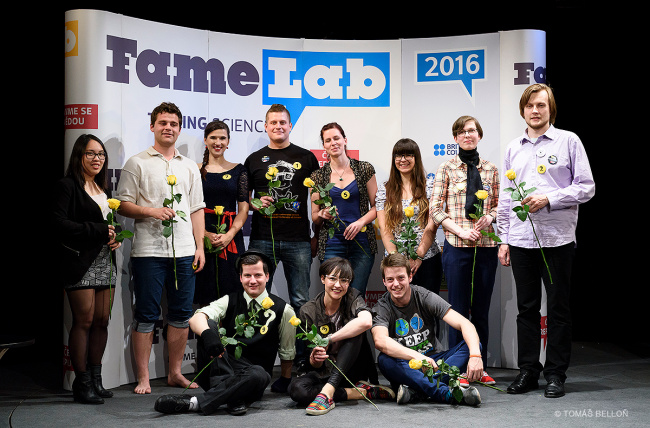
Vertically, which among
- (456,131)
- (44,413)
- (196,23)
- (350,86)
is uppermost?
(196,23)

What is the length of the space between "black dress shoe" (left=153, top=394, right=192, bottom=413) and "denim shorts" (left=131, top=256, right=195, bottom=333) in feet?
2.84

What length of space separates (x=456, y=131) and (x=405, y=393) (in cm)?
193

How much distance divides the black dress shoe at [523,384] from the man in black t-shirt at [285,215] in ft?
5.24

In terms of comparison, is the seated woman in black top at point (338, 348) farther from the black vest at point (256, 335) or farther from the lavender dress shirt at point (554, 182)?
the lavender dress shirt at point (554, 182)

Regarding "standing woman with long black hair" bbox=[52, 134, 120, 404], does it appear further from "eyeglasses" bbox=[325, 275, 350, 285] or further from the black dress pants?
the black dress pants

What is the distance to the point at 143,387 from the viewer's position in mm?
4918

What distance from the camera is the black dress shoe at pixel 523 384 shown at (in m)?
4.57

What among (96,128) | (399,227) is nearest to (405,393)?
(399,227)

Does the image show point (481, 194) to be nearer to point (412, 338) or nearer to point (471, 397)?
point (412, 338)

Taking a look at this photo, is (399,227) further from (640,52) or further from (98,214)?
(640,52)

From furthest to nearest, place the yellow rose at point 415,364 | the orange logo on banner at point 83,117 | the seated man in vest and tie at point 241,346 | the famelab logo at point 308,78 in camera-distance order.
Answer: the famelab logo at point 308,78
the orange logo on banner at point 83,117
the seated man in vest and tie at point 241,346
the yellow rose at point 415,364

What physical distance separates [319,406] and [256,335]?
65cm

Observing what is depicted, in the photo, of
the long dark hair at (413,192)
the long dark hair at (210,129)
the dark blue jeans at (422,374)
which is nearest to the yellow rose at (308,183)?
the long dark hair at (413,192)

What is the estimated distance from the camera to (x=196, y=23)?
6445 millimetres
